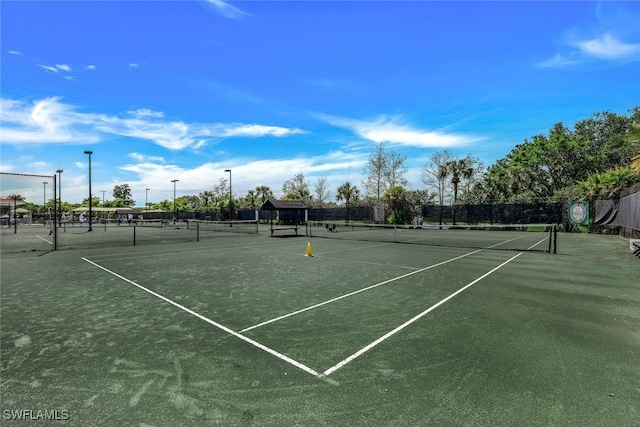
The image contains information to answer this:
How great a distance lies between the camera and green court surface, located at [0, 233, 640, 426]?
2.92 metres

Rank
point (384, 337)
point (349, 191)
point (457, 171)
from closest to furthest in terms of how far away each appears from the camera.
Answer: point (384, 337)
point (457, 171)
point (349, 191)

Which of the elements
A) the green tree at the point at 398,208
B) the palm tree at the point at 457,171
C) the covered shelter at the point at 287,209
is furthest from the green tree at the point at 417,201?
the covered shelter at the point at 287,209

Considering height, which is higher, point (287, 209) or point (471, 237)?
point (287, 209)

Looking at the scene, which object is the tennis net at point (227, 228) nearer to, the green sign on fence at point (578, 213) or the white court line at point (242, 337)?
the white court line at point (242, 337)

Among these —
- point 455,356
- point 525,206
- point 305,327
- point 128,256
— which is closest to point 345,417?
point 455,356

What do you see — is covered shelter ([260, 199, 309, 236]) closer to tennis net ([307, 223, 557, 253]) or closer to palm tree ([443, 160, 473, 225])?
tennis net ([307, 223, 557, 253])

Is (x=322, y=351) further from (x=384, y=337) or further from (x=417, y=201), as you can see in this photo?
(x=417, y=201)

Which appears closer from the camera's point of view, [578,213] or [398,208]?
[578,213]

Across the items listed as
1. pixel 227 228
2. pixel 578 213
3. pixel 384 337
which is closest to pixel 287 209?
pixel 227 228

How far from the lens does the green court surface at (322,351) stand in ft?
9.57

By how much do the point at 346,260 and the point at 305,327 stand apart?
714 cm

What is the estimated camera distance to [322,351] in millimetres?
4148

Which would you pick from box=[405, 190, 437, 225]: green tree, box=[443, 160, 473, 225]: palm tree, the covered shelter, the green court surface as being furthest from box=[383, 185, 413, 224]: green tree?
the green court surface

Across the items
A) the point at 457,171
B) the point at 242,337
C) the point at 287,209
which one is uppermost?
the point at 457,171
